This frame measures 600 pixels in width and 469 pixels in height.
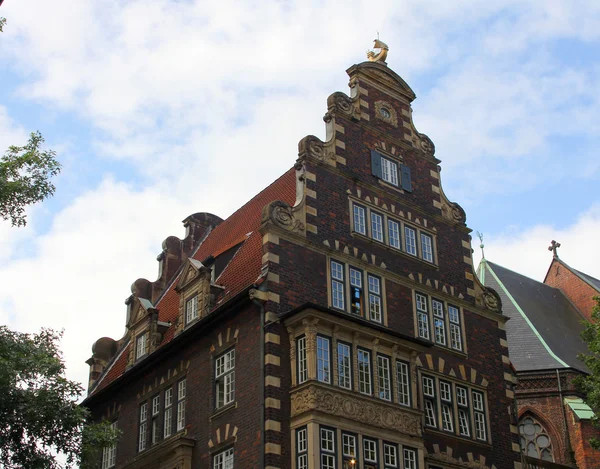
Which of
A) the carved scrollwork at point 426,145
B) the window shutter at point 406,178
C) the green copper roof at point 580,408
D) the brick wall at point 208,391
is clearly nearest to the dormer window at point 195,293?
the brick wall at point 208,391

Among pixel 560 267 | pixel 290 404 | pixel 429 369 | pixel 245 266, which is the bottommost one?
pixel 290 404

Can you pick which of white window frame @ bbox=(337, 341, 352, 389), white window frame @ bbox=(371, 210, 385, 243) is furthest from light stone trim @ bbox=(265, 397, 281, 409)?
white window frame @ bbox=(371, 210, 385, 243)

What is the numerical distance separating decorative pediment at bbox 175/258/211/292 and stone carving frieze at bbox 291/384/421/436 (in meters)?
6.06

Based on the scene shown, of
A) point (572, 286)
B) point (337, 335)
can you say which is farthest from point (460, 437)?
point (572, 286)

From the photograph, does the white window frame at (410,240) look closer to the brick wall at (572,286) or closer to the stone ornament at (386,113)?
the stone ornament at (386,113)

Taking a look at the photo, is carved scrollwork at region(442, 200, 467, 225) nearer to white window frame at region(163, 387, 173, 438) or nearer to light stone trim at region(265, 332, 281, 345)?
light stone trim at region(265, 332, 281, 345)

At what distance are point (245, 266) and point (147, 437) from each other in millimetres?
6601

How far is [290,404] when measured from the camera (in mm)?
24875

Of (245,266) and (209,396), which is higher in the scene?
(245,266)

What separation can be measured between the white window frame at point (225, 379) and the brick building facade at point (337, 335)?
0.06 meters

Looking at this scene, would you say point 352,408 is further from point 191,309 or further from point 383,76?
point 383,76

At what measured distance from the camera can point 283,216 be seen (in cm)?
2786

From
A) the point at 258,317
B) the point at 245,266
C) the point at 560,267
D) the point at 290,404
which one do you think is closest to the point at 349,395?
the point at 290,404

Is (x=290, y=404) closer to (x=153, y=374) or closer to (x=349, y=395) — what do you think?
(x=349, y=395)
